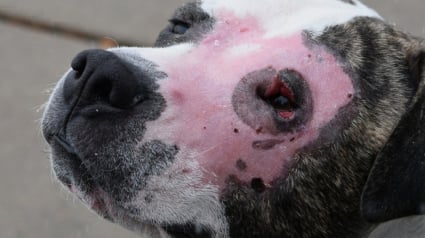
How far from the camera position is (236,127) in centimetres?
277

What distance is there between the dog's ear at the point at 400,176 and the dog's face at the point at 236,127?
0.01m

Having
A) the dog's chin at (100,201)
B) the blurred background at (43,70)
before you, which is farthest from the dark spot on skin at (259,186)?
the blurred background at (43,70)

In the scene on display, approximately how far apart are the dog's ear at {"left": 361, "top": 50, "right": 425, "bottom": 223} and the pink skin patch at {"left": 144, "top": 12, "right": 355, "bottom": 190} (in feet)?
0.72

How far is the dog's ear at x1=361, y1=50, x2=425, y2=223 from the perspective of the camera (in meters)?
2.71

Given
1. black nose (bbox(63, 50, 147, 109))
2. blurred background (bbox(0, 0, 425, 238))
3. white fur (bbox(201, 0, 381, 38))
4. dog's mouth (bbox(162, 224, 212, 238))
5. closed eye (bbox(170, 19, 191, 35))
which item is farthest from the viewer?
blurred background (bbox(0, 0, 425, 238))

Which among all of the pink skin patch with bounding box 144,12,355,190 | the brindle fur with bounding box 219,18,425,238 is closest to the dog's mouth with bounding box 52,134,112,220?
the pink skin patch with bounding box 144,12,355,190

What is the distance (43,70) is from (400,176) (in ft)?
11.7

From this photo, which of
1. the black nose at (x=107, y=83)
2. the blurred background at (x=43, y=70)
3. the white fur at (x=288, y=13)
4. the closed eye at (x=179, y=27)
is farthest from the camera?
the blurred background at (x=43, y=70)

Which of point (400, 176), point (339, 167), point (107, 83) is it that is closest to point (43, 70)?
point (107, 83)

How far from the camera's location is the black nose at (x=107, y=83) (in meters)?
2.68

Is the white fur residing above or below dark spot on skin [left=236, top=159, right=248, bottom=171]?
above

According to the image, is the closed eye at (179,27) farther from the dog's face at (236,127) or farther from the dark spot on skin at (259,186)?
the dark spot on skin at (259,186)

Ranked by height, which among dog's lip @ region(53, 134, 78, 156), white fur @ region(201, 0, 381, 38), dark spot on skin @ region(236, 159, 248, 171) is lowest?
dog's lip @ region(53, 134, 78, 156)

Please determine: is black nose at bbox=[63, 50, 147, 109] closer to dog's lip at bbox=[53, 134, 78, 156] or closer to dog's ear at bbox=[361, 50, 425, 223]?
dog's lip at bbox=[53, 134, 78, 156]
